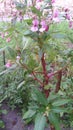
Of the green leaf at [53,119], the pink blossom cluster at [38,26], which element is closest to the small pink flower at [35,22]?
the pink blossom cluster at [38,26]

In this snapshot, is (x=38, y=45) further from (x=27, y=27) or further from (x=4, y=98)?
(x=4, y=98)

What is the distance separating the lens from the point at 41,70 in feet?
4.26

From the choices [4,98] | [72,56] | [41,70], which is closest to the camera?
[72,56]

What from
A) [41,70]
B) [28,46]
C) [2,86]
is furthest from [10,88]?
[28,46]

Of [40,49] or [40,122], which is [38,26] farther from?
[40,122]

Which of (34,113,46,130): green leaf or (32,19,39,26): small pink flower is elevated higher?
(32,19,39,26): small pink flower

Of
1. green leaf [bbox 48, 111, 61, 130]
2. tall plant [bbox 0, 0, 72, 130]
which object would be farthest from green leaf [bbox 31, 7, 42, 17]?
green leaf [bbox 48, 111, 61, 130]

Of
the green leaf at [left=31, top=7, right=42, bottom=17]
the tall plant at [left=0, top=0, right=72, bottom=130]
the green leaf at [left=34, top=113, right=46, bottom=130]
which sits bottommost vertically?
the green leaf at [left=34, top=113, right=46, bottom=130]

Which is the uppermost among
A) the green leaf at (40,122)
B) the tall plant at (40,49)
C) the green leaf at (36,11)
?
the green leaf at (36,11)

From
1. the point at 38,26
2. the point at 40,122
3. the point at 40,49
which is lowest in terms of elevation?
the point at 40,122

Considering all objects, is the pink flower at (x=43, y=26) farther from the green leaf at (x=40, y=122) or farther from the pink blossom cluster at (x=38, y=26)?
the green leaf at (x=40, y=122)

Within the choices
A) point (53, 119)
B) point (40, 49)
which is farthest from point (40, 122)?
point (40, 49)

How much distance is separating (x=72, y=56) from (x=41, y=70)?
18 centimetres

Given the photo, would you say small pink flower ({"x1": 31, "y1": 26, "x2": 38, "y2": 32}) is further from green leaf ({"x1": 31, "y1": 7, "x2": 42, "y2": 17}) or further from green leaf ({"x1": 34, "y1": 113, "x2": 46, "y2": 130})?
green leaf ({"x1": 34, "y1": 113, "x2": 46, "y2": 130})
